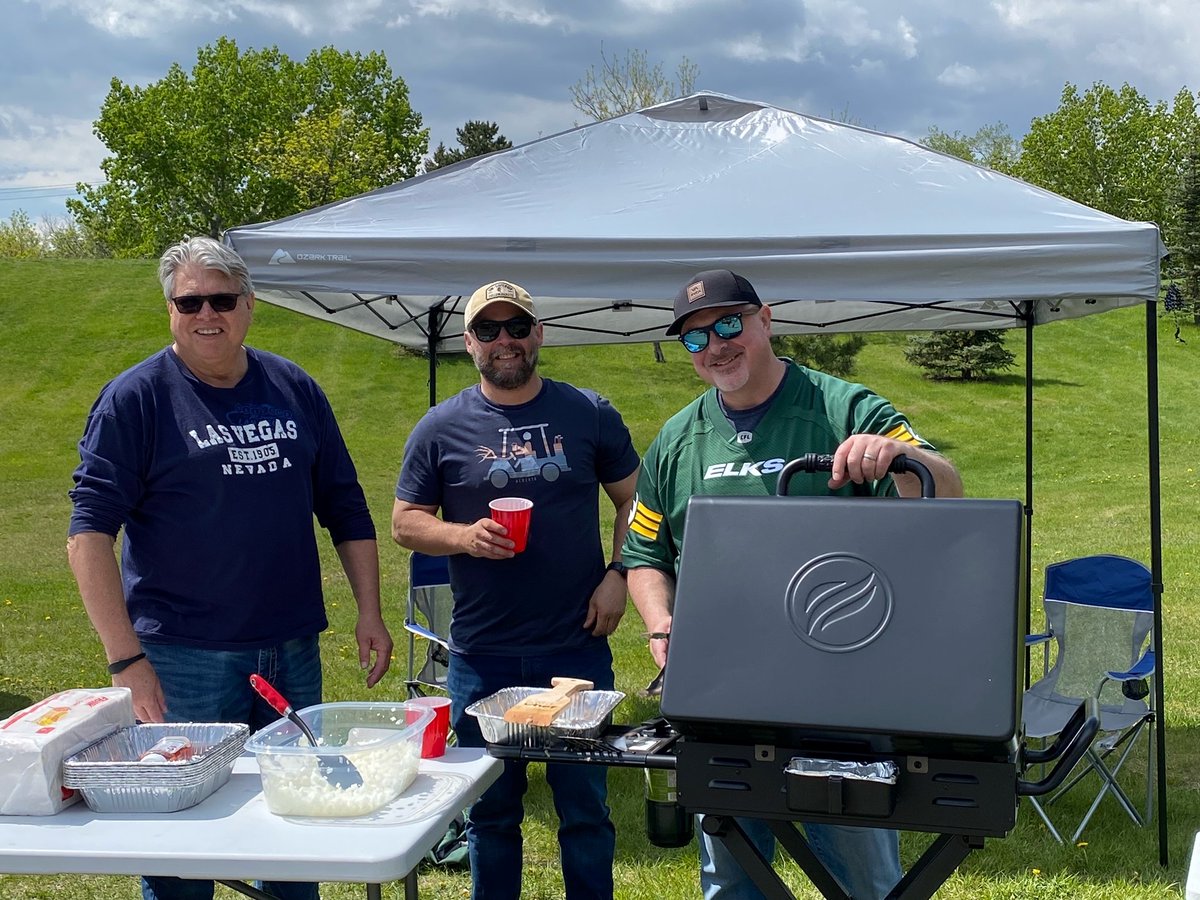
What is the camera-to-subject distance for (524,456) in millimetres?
2996

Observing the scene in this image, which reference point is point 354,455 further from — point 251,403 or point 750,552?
point 750,552

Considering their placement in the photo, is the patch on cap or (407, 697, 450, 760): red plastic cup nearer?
(407, 697, 450, 760): red plastic cup

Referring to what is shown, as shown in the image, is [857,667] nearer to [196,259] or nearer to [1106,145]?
[196,259]

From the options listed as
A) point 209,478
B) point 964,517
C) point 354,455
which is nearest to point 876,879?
point 964,517

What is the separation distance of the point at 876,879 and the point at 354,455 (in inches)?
639

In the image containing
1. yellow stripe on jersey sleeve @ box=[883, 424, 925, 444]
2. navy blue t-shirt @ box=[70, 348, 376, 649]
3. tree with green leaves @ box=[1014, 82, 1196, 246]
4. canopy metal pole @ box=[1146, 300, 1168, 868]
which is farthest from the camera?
tree with green leaves @ box=[1014, 82, 1196, 246]

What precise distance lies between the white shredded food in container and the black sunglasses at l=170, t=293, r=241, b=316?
111 centimetres

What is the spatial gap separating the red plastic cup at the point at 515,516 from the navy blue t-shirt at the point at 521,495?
183 millimetres

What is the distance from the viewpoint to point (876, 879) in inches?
87.3

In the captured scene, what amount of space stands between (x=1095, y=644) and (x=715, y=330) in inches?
135

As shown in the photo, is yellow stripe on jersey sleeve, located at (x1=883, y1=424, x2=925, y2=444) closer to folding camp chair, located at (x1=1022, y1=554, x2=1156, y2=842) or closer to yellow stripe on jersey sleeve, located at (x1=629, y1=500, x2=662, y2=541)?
yellow stripe on jersey sleeve, located at (x1=629, y1=500, x2=662, y2=541)

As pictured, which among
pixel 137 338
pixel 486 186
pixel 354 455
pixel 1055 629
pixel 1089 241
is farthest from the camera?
pixel 137 338

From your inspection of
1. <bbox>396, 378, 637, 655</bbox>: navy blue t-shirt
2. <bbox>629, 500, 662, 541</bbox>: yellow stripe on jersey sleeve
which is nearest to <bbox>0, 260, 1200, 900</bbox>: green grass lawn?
<bbox>396, 378, 637, 655</bbox>: navy blue t-shirt

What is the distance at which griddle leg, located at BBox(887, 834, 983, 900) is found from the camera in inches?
57.4
